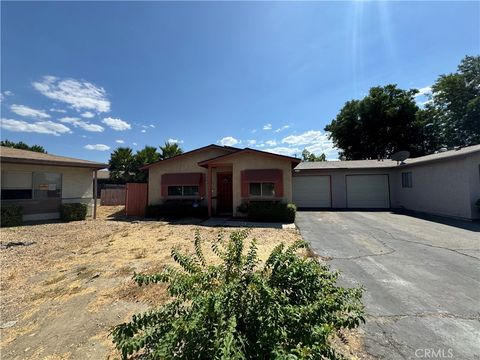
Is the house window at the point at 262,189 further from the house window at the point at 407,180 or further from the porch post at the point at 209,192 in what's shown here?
the house window at the point at 407,180

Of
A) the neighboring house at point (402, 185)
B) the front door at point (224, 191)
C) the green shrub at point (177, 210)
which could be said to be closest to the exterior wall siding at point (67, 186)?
the green shrub at point (177, 210)

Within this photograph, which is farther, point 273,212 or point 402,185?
point 402,185

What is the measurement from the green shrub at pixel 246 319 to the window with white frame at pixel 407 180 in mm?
15353

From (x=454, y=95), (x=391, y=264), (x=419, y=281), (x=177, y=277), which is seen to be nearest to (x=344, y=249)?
(x=391, y=264)

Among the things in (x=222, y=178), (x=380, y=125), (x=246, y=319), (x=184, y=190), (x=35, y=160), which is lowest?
(x=246, y=319)

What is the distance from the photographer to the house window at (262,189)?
11906 millimetres

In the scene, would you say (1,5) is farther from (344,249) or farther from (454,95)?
(454,95)

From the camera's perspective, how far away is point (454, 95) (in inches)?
971

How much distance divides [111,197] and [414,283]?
863 inches

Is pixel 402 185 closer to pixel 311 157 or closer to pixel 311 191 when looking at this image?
pixel 311 191

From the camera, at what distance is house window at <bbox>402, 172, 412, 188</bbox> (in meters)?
14.3

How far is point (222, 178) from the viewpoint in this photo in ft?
45.9

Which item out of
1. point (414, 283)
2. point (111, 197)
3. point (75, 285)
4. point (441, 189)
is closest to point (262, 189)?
point (414, 283)

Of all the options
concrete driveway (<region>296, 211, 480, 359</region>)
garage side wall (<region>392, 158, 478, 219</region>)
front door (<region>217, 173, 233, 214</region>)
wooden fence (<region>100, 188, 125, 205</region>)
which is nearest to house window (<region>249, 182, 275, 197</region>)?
front door (<region>217, 173, 233, 214</region>)
